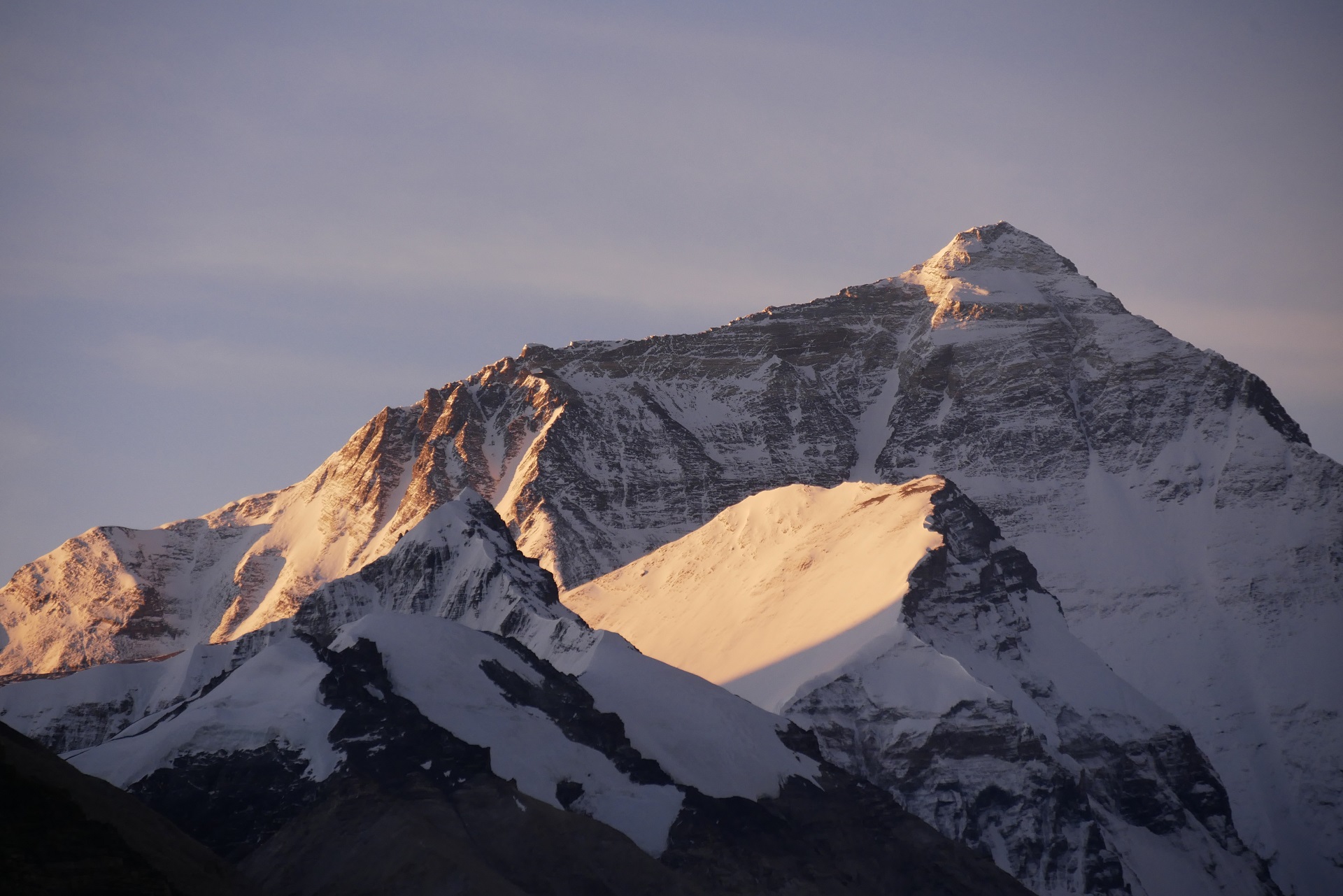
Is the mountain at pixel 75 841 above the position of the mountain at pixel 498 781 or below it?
above

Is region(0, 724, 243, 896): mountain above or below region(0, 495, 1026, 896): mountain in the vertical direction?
above

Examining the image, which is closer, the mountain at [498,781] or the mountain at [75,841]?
the mountain at [75,841]

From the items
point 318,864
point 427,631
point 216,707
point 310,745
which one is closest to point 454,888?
point 318,864

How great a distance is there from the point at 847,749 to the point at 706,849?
161ft

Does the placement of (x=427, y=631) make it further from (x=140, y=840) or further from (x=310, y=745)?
(x=140, y=840)

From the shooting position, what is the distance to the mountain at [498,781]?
134 metres

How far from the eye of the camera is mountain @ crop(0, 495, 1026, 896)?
134500 mm

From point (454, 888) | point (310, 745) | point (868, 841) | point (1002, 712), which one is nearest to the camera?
point (454, 888)

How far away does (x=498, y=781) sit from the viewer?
14362 centimetres

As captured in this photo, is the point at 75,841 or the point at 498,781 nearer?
the point at 75,841

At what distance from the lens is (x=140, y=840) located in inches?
4040

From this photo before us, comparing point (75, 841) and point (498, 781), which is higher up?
point (75, 841)

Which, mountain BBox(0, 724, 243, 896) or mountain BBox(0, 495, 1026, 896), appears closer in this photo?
mountain BBox(0, 724, 243, 896)

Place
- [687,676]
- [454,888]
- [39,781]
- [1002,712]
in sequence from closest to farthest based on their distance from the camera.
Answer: [39,781], [454,888], [687,676], [1002,712]
